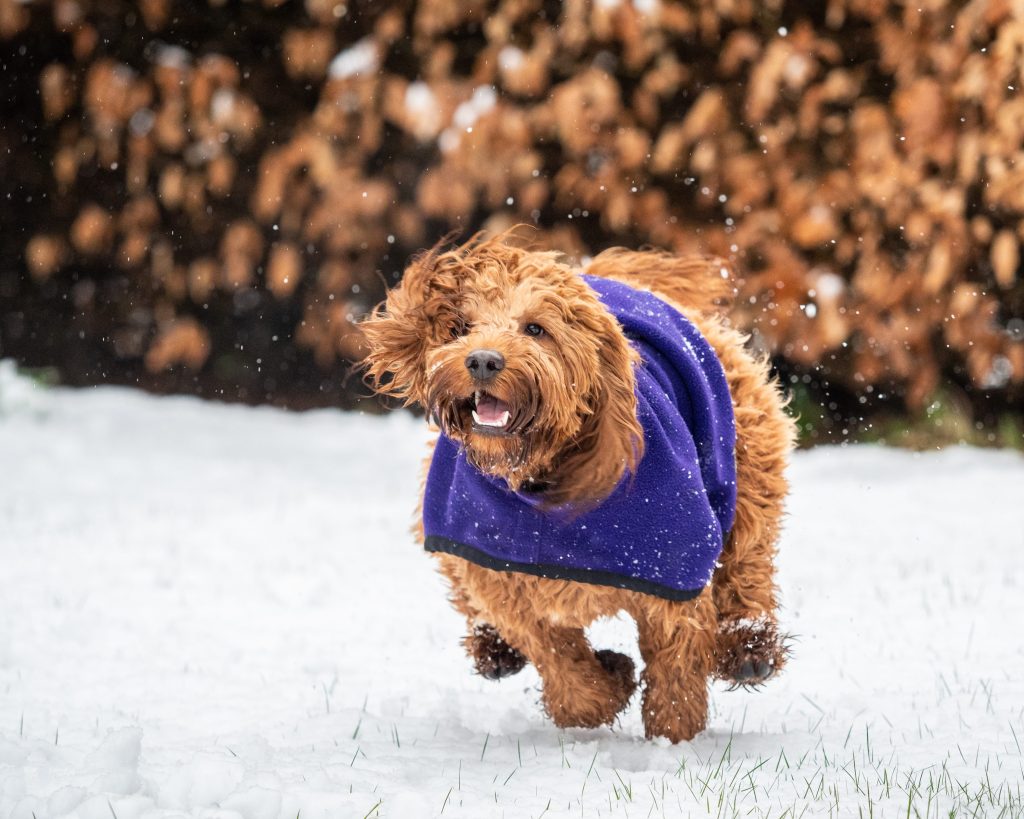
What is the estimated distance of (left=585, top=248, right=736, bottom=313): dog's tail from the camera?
12.1 feet

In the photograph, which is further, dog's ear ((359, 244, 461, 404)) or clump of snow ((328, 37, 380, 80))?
clump of snow ((328, 37, 380, 80))

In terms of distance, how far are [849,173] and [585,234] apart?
5.27ft

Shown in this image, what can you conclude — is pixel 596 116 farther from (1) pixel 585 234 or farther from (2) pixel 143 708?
(2) pixel 143 708

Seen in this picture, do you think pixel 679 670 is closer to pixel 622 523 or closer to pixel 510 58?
pixel 622 523

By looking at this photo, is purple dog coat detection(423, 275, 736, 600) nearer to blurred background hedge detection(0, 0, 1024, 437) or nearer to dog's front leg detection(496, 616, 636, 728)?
dog's front leg detection(496, 616, 636, 728)

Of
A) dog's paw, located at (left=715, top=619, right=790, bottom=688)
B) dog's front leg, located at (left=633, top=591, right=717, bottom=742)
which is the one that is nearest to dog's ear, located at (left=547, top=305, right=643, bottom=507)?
dog's front leg, located at (left=633, top=591, right=717, bottom=742)

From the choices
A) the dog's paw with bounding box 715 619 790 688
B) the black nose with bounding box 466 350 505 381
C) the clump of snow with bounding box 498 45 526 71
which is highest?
the clump of snow with bounding box 498 45 526 71

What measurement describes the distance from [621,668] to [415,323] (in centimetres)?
122

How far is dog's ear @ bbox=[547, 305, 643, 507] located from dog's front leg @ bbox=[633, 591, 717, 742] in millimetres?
417

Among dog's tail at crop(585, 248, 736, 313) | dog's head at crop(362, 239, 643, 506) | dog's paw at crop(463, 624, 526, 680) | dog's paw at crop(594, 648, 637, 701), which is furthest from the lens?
dog's tail at crop(585, 248, 736, 313)

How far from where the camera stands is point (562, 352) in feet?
8.54

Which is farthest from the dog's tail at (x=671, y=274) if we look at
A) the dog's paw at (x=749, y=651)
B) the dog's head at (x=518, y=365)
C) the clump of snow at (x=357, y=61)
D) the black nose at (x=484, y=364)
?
the clump of snow at (x=357, y=61)

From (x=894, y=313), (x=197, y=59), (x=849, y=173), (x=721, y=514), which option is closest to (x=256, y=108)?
(x=197, y=59)

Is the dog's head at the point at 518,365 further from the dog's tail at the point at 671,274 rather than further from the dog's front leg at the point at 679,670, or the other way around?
the dog's tail at the point at 671,274
